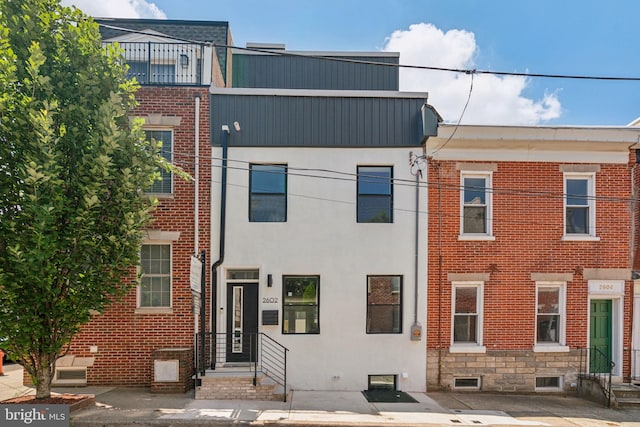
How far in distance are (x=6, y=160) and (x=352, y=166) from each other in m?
6.72

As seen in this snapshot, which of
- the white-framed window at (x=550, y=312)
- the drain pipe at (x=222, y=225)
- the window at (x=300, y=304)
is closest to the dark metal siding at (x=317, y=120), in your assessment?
the drain pipe at (x=222, y=225)

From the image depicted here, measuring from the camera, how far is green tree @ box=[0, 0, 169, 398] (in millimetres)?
6105

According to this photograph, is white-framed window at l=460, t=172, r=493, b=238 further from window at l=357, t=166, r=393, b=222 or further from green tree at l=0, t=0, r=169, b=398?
green tree at l=0, t=0, r=169, b=398

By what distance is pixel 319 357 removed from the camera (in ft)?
29.2

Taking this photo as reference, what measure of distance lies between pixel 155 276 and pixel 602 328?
11.1m

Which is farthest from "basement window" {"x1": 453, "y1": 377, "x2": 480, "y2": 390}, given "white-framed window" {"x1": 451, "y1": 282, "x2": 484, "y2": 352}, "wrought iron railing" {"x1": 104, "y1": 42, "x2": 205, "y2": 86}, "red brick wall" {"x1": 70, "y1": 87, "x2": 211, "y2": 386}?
"wrought iron railing" {"x1": 104, "y1": 42, "x2": 205, "y2": 86}

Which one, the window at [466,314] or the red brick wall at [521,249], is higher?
the red brick wall at [521,249]

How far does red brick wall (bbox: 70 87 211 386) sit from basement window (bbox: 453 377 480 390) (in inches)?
252

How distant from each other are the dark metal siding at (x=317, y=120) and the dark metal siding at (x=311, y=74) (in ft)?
11.8

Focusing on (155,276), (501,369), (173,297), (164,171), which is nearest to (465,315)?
(501,369)

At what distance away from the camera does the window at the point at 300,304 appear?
29.7 feet

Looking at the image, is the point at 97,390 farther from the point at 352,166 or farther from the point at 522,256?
the point at 522,256

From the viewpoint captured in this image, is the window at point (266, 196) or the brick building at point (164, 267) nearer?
the brick building at point (164, 267)

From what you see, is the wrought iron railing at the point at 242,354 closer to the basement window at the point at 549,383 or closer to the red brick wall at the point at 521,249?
the red brick wall at the point at 521,249
